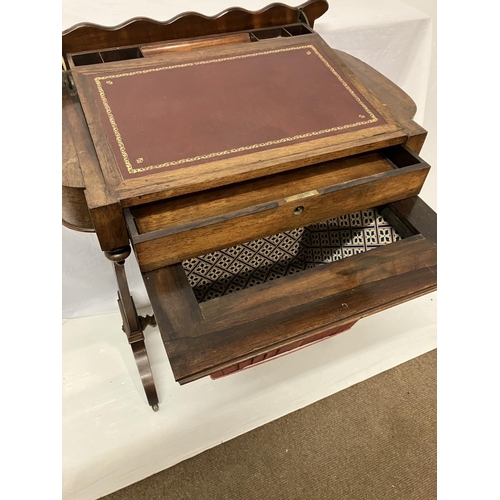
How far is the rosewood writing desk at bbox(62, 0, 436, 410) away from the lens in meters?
0.65

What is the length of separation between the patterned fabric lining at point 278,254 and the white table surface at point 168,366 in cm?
34

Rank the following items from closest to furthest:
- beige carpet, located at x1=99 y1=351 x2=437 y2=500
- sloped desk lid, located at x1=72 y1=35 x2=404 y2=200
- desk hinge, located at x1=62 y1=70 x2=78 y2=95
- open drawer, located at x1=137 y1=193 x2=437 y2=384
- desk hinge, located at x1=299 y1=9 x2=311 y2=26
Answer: open drawer, located at x1=137 y1=193 x2=437 y2=384 → sloped desk lid, located at x1=72 y1=35 x2=404 y2=200 → desk hinge, located at x1=62 y1=70 x2=78 y2=95 → desk hinge, located at x1=299 y1=9 x2=311 y2=26 → beige carpet, located at x1=99 y1=351 x2=437 y2=500

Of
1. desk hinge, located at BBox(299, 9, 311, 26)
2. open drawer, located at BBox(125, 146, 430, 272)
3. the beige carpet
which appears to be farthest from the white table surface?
open drawer, located at BBox(125, 146, 430, 272)

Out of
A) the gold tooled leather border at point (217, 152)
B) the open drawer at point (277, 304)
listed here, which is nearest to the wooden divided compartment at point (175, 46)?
the gold tooled leather border at point (217, 152)

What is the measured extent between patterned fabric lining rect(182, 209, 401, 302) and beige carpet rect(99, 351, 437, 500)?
1.42ft

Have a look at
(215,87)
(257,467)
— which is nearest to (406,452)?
(257,467)

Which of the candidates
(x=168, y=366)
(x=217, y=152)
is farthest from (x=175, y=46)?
(x=168, y=366)

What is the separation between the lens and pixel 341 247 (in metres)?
1.10

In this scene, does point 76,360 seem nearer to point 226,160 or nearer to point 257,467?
point 257,467

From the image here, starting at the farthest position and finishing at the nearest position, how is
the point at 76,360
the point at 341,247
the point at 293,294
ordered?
the point at 76,360, the point at 341,247, the point at 293,294

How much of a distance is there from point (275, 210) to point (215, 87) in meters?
0.29

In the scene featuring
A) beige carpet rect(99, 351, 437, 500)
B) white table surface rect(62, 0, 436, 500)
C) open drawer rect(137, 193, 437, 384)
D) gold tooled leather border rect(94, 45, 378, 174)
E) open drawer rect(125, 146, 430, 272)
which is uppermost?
gold tooled leather border rect(94, 45, 378, 174)

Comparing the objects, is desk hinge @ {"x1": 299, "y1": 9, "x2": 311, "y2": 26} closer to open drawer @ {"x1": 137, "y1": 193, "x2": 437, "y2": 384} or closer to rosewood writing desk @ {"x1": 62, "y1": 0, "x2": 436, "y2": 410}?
rosewood writing desk @ {"x1": 62, "y1": 0, "x2": 436, "y2": 410}

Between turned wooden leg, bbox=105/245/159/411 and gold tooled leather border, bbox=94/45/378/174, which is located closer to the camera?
gold tooled leather border, bbox=94/45/378/174
